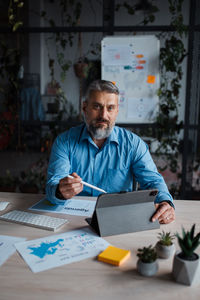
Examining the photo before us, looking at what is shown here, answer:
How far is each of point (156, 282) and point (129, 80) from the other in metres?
2.24

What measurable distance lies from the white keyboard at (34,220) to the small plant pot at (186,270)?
1.81 feet

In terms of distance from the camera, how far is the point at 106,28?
2.67 metres

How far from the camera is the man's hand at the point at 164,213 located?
1.27 metres

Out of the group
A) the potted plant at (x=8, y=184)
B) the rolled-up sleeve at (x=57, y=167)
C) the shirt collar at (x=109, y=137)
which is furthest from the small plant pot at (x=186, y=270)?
the potted plant at (x=8, y=184)

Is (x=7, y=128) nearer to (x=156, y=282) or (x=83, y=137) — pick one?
(x=83, y=137)

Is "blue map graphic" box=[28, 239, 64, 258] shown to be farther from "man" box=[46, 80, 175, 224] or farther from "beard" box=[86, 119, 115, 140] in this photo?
"beard" box=[86, 119, 115, 140]

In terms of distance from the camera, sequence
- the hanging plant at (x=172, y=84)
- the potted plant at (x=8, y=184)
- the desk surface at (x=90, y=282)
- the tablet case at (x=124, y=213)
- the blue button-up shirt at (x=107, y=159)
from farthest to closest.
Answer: the potted plant at (x=8, y=184), the hanging plant at (x=172, y=84), the blue button-up shirt at (x=107, y=159), the tablet case at (x=124, y=213), the desk surface at (x=90, y=282)

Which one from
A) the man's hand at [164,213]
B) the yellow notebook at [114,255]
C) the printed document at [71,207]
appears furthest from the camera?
the printed document at [71,207]

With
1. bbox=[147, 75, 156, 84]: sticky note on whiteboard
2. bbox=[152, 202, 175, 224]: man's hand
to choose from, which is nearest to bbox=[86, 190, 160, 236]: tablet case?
bbox=[152, 202, 175, 224]: man's hand

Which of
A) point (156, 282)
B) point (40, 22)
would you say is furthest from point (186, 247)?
point (40, 22)

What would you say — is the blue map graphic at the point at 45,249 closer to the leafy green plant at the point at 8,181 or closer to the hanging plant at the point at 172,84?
the hanging plant at the point at 172,84

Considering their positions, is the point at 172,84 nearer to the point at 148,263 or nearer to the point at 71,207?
the point at 71,207

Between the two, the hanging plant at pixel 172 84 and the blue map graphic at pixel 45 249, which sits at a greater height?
the hanging plant at pixel 172 84

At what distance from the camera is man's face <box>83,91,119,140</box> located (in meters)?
1.86
